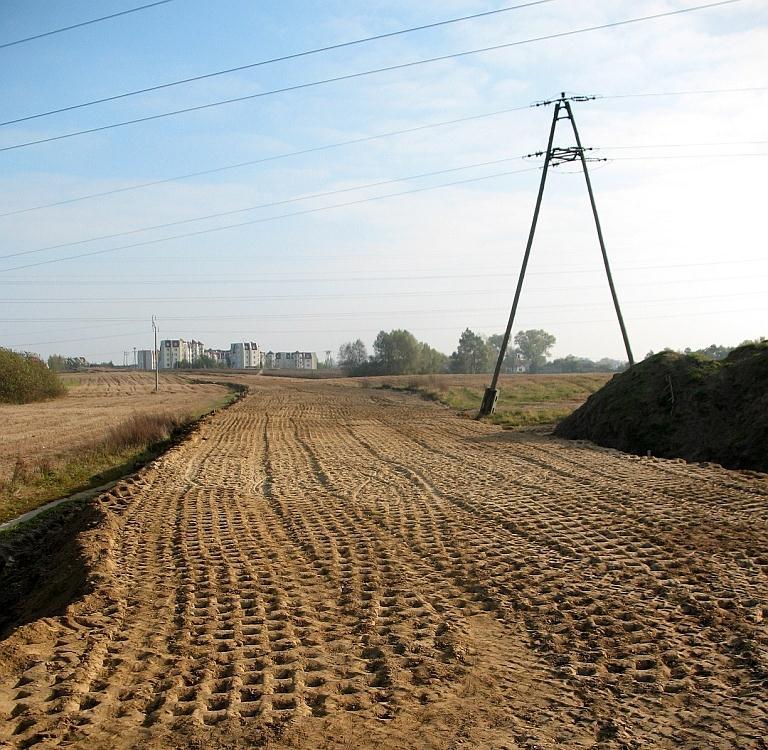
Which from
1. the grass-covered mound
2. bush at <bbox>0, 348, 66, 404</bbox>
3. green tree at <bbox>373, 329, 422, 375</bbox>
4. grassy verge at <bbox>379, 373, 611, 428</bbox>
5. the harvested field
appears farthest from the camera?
green tree at <bbox>373, 329, 422, 375</bbox>

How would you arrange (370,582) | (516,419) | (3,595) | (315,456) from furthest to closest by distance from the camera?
(516,419) → (315,456) → (3,595) → (370,582)

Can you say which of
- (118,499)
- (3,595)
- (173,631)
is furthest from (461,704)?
(118,499)

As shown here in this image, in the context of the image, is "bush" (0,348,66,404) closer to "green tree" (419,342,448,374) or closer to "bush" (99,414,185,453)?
"bush" (99,414,185,453)

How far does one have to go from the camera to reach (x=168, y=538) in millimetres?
9945

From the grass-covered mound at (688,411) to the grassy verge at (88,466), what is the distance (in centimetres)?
1276

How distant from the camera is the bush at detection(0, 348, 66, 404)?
55.1 meters

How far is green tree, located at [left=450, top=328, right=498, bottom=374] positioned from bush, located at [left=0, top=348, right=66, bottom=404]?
272 feet

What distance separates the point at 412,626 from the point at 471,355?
420 ft

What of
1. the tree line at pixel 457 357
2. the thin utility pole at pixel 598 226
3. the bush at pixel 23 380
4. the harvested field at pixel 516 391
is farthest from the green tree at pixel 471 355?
the thin utility pole at pixel 598 226

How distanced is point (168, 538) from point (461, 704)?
19.8 feet

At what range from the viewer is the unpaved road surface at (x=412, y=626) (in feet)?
14.9

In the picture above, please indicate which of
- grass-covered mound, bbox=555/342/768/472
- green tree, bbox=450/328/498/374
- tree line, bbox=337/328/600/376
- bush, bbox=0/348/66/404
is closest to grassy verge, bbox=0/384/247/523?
grass-covered mound, bbox=555/342/768/472

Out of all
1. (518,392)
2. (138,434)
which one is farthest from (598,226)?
(518,392)

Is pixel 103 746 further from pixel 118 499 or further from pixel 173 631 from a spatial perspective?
pixel 118 499
